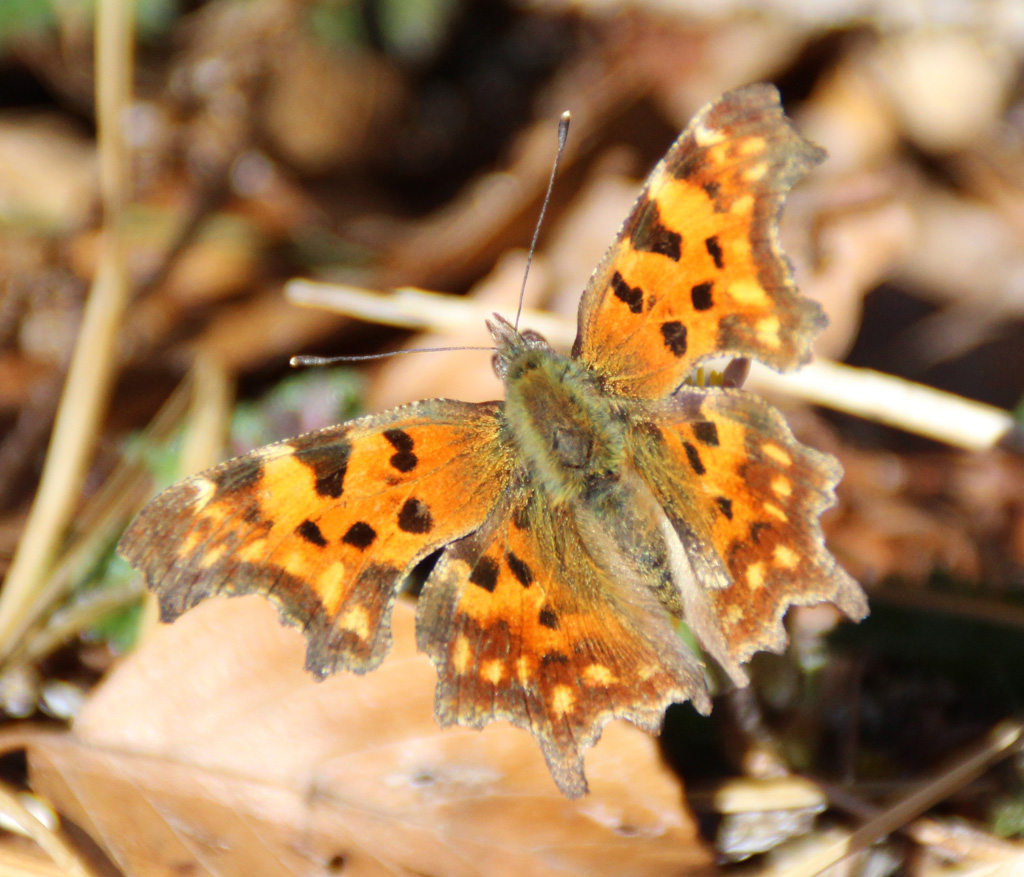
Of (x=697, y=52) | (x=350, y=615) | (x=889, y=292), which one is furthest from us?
(x=697, y=52)

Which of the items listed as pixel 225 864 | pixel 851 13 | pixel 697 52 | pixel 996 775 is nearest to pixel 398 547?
pixel 225 864

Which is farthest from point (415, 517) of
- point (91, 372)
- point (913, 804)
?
point (91, 372)

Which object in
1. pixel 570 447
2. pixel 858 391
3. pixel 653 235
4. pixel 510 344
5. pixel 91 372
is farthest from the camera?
pixel 91 372

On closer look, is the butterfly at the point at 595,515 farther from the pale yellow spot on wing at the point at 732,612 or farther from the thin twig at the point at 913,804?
the thin twig at the point at 913,804

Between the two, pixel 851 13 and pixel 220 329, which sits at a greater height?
pixel 851 13

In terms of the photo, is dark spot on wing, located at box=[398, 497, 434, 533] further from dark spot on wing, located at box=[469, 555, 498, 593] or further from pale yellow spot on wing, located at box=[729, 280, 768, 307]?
pale yellow spot on wing, located at box=[729, 280, 768, 307]

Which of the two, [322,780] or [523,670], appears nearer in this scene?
[523,670]

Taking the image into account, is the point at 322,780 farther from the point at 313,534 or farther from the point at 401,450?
the point at 401,450

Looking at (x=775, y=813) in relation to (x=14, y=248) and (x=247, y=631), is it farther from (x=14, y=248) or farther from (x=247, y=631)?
(x=14, y=248)
